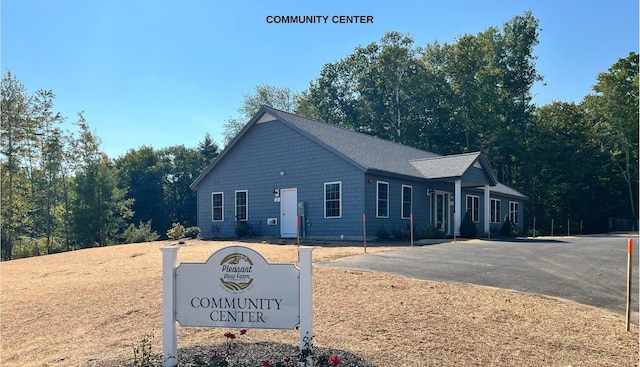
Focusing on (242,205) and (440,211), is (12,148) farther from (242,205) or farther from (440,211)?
(440,211)

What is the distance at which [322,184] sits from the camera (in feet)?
65.9

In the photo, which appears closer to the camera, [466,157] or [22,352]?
[22,352]

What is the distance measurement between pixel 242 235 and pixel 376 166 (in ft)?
22.5

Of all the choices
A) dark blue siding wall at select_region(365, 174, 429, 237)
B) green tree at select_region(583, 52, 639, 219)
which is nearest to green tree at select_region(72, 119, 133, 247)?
dark blue siding wall at select_region(365, 174, 429, 237)

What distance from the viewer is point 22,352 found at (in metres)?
6.54

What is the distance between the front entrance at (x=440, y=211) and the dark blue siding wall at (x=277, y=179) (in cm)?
568

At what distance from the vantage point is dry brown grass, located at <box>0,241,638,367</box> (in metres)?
5.27

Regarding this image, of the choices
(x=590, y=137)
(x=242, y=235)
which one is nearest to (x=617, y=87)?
(x=590, y=137)

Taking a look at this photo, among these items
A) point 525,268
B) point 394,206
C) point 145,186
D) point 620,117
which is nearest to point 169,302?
point 525,268

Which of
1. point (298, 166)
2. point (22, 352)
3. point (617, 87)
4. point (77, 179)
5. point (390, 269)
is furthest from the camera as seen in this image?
point (617, 87)

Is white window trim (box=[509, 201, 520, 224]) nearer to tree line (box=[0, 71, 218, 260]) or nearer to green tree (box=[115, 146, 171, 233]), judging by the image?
tree line (box=[0, 71, 218, 260])

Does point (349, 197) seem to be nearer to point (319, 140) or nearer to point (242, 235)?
point (319, 140)

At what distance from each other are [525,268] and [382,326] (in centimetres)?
618

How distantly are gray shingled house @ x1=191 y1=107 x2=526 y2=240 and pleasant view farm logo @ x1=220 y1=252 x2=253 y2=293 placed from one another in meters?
13.8
